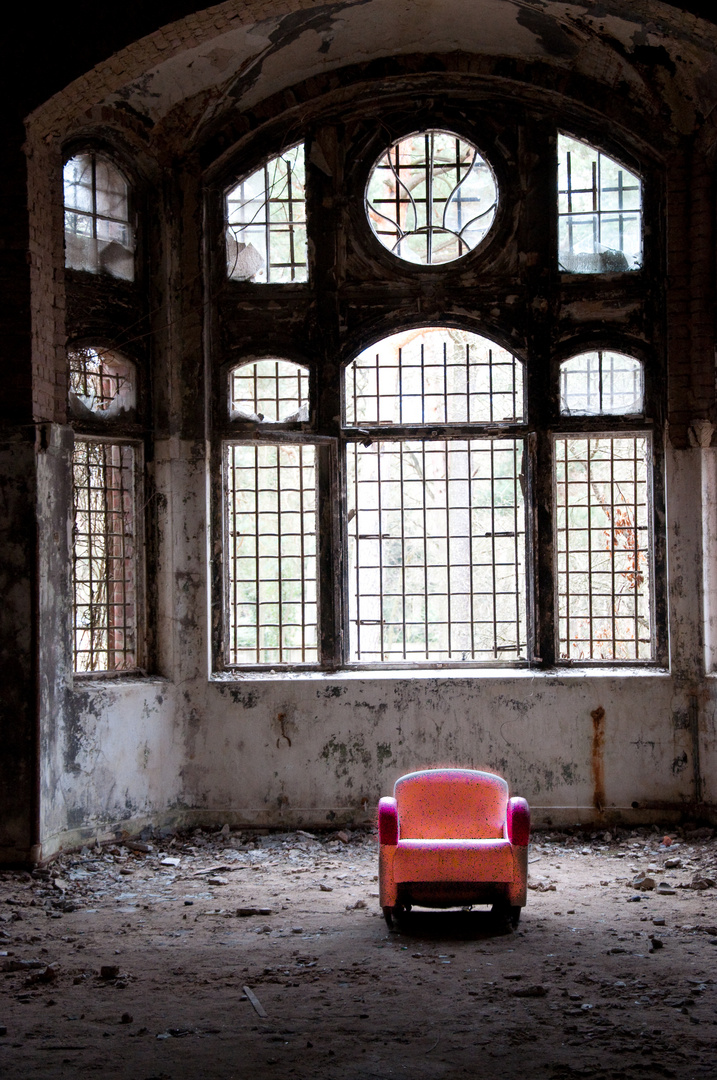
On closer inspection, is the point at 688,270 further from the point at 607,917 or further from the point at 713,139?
the point at 607,917

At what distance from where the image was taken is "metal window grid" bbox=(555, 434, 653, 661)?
7465 mm

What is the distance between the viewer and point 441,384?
7.61 metres

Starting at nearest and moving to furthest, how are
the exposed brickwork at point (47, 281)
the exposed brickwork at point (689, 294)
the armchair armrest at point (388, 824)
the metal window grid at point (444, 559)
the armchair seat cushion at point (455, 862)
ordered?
the armchair seat cushion at point (455, 862)
the armchair armrest at point (388, 824)
the exposed brickwork at point (47, 281)
the exposed brickwork at point (689, 294)
the metal window grid at point (444, 559)

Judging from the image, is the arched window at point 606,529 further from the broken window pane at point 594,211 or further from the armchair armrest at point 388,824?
the armchair armrest at point 388,824

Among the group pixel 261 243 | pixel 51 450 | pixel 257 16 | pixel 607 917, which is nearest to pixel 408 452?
pixel 261 243

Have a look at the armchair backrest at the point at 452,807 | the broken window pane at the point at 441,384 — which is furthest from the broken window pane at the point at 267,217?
the armchair backrest at the point at 452,807

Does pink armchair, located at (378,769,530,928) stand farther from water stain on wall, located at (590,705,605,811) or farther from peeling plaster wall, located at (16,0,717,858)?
water stain on wall, located at (590,705,605,811)

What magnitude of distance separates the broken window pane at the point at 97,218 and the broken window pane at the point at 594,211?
3150 millimetres

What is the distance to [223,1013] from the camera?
4.16m

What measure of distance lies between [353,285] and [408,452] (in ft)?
4.24

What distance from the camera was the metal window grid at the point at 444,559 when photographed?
754 centimetres

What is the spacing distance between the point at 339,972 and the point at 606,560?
3.88 metres

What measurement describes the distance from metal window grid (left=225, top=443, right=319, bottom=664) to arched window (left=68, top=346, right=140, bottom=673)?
0.72 metres

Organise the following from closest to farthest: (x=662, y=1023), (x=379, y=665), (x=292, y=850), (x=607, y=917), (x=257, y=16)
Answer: (x=662, y=1023)
(x=607, y=917)
(x=257, y=16)
(x=292, y=850)
(x=379, y=665)
